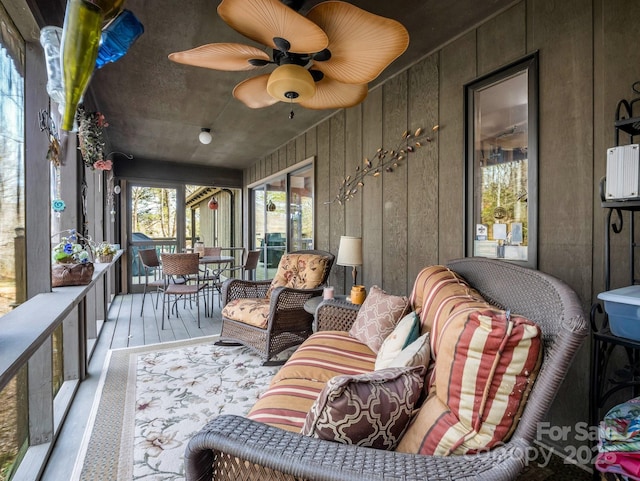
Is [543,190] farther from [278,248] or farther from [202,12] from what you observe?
[278,248]

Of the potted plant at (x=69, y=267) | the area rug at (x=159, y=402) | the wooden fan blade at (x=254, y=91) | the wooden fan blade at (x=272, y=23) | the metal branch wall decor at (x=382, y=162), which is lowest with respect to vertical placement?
the area rug at (x=159, y=402)

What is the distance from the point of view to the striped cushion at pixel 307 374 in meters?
1.26

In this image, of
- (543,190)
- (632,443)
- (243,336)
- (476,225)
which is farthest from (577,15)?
(243,336)

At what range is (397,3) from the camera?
2.00 metres

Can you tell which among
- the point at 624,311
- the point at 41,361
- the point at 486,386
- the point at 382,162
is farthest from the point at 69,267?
the point at 624,311

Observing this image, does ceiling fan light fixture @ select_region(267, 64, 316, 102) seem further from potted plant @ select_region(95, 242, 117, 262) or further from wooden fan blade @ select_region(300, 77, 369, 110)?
potted plant @ select_region(95, 242, 117, 262)

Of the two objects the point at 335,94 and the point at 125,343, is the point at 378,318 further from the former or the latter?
the point at 125,343

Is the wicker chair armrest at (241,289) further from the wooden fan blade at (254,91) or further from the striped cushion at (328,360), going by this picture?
the wooden fan blade at (254,91)

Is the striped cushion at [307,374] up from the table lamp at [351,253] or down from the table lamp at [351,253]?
down

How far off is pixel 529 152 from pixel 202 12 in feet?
7.15

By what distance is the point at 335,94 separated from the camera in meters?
2.08

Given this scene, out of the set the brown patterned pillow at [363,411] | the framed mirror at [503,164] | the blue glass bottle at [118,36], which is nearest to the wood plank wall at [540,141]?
the framed mirror at [503,164]

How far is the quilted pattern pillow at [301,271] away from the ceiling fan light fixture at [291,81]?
1.88 m

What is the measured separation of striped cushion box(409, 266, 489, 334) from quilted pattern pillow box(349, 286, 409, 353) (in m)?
0.10
